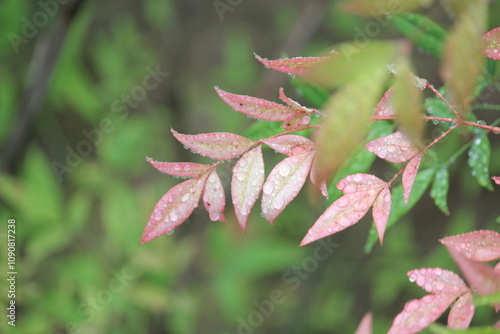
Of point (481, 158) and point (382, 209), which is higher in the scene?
point (382, 209)

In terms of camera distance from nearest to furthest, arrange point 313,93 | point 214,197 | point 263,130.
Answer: point 214,197
point 263,130
point 313,93

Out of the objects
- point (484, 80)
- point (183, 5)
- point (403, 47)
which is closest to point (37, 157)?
point (183, 5)

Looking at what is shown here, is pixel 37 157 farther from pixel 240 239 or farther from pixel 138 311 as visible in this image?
pixel 240 239

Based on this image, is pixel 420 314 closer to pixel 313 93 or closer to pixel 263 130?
pixel 263 130

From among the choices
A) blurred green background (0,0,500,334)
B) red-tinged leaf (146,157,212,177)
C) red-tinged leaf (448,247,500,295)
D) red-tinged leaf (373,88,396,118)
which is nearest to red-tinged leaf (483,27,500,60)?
red-tinged leaf (373,88,396,118)

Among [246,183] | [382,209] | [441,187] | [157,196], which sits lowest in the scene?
[157,196]

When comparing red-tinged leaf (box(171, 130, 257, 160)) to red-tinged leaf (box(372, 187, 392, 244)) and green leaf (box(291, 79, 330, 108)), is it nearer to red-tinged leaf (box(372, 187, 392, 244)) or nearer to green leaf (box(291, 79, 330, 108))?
red-tinged leaf (box(372, 187, 392, 244))

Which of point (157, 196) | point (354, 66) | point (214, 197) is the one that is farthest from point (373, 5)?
point (157, 196)

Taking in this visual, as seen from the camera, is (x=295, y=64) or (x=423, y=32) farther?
(x=423, y=32)
